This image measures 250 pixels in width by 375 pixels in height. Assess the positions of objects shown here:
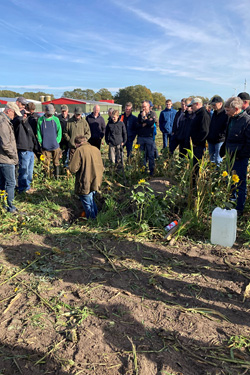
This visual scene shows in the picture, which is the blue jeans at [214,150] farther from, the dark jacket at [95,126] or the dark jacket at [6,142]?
the dark jacket at [6,142]

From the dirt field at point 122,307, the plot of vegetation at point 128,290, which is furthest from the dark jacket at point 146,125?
the dirt field at point 122,307

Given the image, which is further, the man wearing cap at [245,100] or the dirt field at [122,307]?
the man wearing cap at [245,100]

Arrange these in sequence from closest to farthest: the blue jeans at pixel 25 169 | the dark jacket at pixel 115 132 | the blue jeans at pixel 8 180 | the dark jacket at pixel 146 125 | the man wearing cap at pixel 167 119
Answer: the blue jeans at pixel 8 180 < the blue jeans at pixel 25 169 < the dark jacket at pixel 146 125 < the dark jacket at pixel 115 132 < the man wearing cap at pixel 167 119

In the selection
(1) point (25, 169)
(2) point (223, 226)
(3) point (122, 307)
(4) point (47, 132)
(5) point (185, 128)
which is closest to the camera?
(3) point (122, 307)

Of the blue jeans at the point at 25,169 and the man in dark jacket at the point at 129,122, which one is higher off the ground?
the man in dark jacket at the point at 129,122

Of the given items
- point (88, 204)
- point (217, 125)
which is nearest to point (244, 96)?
point (217, 125)

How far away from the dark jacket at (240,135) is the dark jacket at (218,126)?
3.29 feet

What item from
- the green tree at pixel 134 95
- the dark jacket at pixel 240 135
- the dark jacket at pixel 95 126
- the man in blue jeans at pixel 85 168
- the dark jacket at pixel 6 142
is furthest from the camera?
the green tree at pixel 134 95

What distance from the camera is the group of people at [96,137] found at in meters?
4.62

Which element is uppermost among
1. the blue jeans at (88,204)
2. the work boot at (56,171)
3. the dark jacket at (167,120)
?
the dark jacket at (167,120)

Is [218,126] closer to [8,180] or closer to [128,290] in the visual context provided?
[128,290]

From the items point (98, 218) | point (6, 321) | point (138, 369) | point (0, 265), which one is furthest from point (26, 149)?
point (138, 369)

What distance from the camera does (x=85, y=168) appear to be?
4.78 m

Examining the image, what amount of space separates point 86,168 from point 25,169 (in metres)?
1.80
